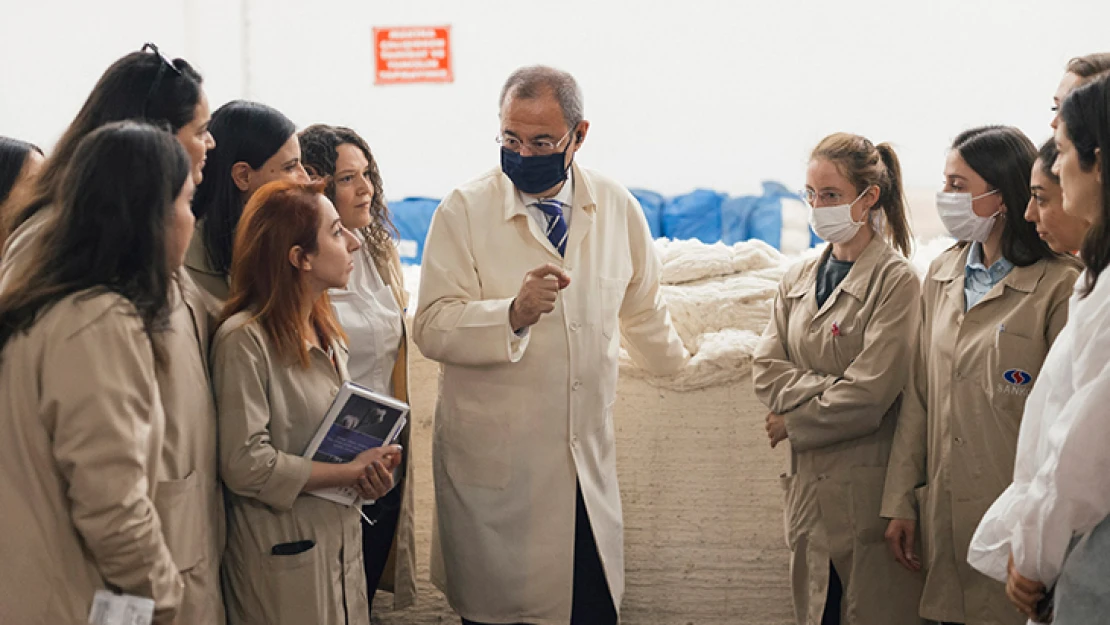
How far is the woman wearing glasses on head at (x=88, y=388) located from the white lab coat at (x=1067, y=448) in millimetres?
1438

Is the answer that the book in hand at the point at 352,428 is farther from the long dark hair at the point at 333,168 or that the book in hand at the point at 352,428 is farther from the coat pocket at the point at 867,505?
the coat pocket at the point at 867,505

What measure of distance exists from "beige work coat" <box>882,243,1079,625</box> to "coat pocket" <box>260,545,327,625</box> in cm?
138

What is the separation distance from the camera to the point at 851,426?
266 centimetres

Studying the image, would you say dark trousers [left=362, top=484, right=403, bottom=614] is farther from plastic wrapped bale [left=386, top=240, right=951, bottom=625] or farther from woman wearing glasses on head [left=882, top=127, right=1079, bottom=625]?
woman wearing glasses on head [left=882, top=127, right=1079, bottom=625]

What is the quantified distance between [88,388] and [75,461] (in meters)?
0.11

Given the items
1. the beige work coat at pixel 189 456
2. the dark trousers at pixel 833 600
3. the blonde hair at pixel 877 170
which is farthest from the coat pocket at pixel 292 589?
the blonde hair at pixel 877 170

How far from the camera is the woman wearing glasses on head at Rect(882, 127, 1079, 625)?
2365mm

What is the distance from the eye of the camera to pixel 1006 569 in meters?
1.92

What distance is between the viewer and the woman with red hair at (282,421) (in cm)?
214

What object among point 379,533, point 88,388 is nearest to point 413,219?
point 379,533

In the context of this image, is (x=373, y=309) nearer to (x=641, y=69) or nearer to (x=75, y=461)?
(x=75, y=461)

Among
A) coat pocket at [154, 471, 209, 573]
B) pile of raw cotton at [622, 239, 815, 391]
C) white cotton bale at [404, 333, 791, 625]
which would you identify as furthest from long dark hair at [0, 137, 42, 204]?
pile of raw cotton at [622, 239, 815, 391]

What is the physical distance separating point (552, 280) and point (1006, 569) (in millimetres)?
1131

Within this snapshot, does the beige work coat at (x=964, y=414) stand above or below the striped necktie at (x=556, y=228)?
below
